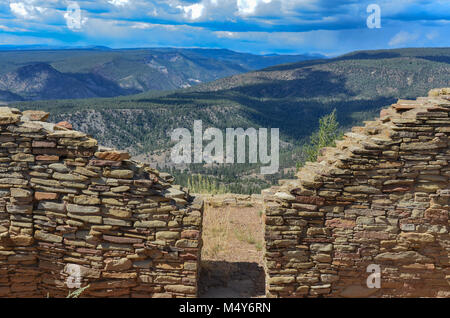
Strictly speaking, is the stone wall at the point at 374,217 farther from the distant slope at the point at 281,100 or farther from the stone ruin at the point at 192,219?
the distant slope at the point at 281,100

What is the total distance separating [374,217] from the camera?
7.42 m

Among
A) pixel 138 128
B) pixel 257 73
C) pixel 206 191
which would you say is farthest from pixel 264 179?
pixel 257 73


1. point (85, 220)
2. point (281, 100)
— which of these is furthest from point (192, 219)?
point (281, 100)

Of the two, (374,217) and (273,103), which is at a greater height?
(273,103)

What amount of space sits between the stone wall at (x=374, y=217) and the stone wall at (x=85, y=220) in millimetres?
1691

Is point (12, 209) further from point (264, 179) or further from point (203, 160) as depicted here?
point (203, 160)

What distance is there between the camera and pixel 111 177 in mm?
7207

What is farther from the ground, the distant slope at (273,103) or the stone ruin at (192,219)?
the distant slope at (273,103)

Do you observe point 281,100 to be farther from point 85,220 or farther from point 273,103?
point 85,220

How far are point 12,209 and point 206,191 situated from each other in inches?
325

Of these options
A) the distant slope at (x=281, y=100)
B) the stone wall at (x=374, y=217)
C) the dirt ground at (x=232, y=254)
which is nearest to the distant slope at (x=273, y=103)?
the distant slope at (x=281, y=100)

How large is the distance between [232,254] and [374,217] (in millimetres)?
3923

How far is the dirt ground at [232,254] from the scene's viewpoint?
8523mm

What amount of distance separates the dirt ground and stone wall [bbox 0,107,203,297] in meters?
1.24
